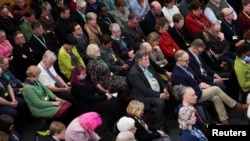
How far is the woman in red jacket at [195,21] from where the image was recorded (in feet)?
33.2

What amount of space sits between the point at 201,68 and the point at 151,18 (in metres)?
1.95

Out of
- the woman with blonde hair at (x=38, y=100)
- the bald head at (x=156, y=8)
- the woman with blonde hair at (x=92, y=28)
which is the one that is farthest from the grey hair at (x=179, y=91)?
the bald head at (x=156, y=8)

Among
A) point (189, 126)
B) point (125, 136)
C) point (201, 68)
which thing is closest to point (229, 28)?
point (201, 68)

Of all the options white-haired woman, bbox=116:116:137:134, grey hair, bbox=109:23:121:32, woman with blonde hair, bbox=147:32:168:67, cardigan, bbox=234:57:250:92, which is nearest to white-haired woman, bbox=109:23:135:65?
grey hair, bbox=109:23:121:32

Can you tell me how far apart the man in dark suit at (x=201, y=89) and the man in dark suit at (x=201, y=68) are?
222 mm

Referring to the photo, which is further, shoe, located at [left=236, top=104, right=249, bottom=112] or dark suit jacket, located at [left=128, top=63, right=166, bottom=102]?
shoe, located at [left=236, top=104, right=249, bottom=112]

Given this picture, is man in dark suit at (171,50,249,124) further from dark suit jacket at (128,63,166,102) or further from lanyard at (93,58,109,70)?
lanyard at (93,58,109,70)

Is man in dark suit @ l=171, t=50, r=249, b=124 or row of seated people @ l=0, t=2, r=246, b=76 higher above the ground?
row of seated people @ l=0, t=2, r=246, b=76

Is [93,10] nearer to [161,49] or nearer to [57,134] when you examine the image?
[161,49]

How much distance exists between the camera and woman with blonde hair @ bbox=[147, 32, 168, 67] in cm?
902

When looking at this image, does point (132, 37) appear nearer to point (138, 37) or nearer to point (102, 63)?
point (138, 37)

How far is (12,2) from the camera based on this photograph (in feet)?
35.5

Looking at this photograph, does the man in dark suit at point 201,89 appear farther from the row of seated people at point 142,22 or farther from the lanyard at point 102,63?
the row of seated people at point 142,22

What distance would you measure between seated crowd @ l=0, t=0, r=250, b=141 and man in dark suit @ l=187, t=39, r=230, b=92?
0.01m
